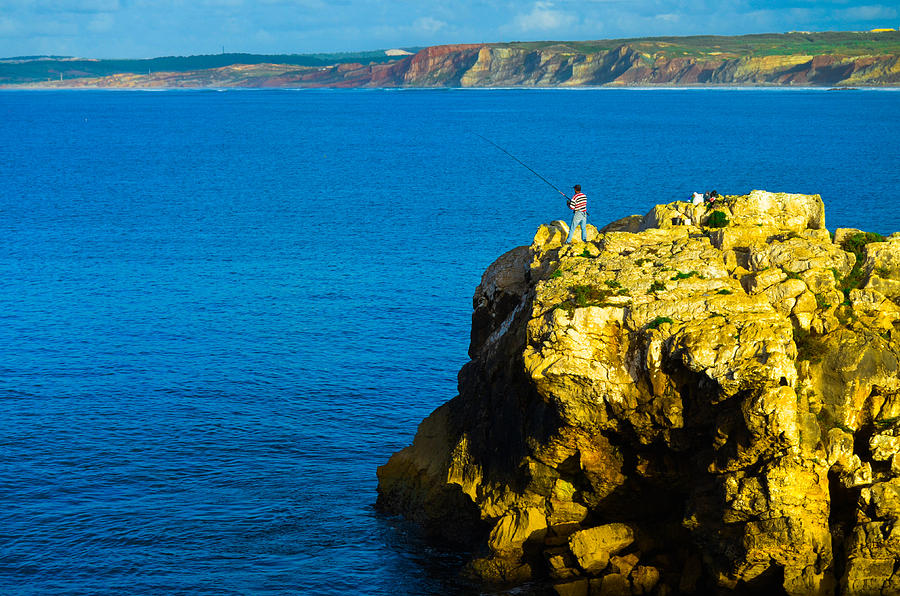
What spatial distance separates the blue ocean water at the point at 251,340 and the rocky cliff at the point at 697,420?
3732mm

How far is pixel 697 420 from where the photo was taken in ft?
72.4

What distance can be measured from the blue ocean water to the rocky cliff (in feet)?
12.2

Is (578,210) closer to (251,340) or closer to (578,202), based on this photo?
(578,202)

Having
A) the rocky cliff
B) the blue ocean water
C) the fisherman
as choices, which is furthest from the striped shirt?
the blue ocean water

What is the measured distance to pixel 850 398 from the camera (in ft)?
73.3

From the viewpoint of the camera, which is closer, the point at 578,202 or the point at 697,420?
the point at 697,420

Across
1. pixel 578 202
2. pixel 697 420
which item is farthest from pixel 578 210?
pixel 697 420

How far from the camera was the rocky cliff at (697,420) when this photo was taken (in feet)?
67.8

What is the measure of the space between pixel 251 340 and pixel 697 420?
2727 centimetres

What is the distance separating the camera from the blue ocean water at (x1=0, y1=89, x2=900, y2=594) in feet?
88.9

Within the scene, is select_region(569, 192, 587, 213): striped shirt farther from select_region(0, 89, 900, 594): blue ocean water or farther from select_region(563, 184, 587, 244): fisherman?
select_region(0, 89, 900, 594): blue ocean water

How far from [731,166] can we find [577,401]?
85865mm

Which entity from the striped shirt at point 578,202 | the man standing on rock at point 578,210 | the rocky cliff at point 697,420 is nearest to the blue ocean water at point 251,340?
the rocky cliff at point 697,420

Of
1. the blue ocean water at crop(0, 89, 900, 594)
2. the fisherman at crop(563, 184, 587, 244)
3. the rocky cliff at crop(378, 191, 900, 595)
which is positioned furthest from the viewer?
the fisherman at crop(563, 184, 587, 244)
